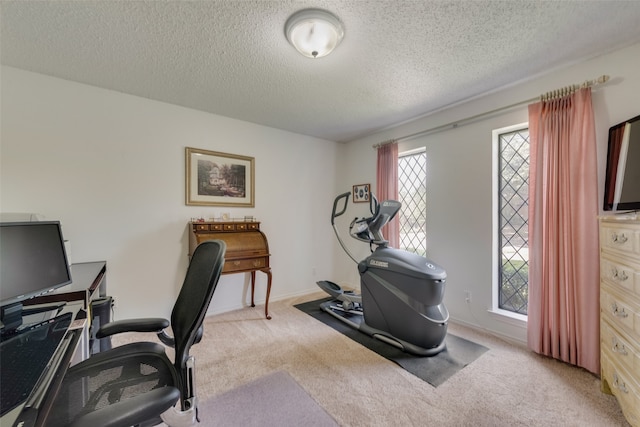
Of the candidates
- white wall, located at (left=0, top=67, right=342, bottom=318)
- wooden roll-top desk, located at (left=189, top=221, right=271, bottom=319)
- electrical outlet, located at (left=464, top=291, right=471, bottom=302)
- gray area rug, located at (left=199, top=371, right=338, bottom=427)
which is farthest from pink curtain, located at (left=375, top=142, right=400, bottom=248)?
gray area rug, located at (left=199, top=371, right=338, bottom=427)

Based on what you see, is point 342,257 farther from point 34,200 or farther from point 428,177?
point 34,200

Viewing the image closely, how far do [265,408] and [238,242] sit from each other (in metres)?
1.72

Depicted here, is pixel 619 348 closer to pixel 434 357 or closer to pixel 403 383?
pixel 434 357

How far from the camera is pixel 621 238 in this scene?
1.45 m

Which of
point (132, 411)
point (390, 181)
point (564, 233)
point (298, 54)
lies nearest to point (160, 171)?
point (298, 54)

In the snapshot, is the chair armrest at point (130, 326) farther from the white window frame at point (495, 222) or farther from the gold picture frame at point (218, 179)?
the white window frame at point (495, 222)

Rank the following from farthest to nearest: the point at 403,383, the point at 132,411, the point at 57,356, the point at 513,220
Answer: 1. the point at 513,220
2. the point at 403,383
3. the point at 57,356
4. the point at 132,411

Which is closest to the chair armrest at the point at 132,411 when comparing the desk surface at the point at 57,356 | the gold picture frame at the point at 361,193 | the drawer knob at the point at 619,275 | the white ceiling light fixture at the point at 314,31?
the desk surface at the point at 57,356

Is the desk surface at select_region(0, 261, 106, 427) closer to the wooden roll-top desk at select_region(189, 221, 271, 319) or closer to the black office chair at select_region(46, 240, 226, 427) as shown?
the black office chair at select_region(46, 240, 226, 427)

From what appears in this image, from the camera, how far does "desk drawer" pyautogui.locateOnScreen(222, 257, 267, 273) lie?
2768 mm

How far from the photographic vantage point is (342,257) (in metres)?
4.19

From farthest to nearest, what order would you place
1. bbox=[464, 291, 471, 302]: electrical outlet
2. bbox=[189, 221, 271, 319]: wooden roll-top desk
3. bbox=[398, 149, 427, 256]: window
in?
bbox=[398, 149, 427, 256]: window, bbox=[189, 221, 271, 319]: wooden roll-top desk, bbox=[464, 291, 471, 302]: electrical outlet

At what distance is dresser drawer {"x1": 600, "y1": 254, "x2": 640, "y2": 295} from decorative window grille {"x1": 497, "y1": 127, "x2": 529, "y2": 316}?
75 cm

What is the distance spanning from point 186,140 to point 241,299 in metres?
2.05
